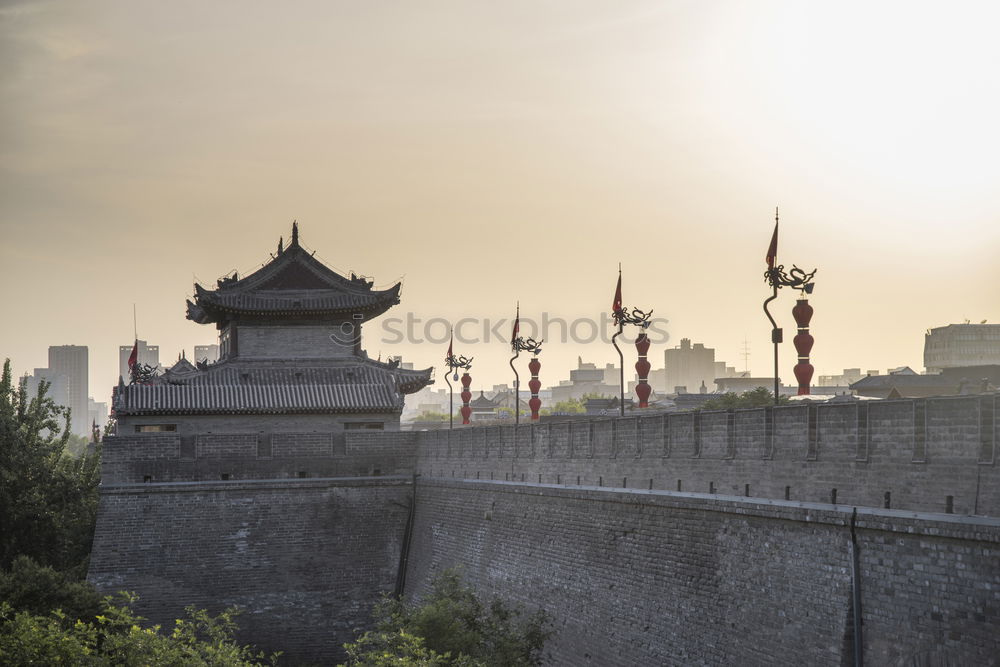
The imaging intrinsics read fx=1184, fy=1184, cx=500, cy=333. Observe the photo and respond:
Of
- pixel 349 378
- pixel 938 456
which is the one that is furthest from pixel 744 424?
pixel 349 378

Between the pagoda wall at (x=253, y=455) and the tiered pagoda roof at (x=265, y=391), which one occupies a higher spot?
the tiered pagoda roof at (x=265, y=391)

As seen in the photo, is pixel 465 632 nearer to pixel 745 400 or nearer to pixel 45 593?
pixel 45 593

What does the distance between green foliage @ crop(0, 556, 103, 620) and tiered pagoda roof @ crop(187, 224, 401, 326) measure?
1123 centimetres

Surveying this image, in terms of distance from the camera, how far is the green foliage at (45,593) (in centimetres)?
2573

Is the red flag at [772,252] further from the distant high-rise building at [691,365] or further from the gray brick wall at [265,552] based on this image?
the distant high-rise building at [691,365]

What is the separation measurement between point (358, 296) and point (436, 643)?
1798cm

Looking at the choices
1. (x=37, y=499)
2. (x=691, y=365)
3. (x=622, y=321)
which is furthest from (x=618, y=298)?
(x=691, y=365)

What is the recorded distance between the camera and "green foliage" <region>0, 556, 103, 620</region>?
2573 centimetres

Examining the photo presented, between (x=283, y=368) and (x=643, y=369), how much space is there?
15.2 meters

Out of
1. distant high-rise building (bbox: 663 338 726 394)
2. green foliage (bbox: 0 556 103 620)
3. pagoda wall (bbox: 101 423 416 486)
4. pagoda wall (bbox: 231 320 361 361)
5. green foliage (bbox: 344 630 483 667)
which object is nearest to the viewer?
green foliage (bbox: 344 630 483 667)

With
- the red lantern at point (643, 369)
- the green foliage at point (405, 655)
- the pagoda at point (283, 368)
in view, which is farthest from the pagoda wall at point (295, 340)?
the green foliage at point (405, 655)

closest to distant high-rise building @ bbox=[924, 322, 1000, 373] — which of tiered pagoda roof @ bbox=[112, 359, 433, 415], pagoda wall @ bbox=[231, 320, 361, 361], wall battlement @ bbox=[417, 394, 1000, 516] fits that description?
pagoda wall @ bbox=[231, 320, 361, 361]

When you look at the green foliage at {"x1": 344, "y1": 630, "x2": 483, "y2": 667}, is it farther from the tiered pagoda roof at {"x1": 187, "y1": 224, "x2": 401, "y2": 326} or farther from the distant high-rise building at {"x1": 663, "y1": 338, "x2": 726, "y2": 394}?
the distant high-rise building at {"x1": 663, "y1": 338, "x2": 726, "y2": 394}

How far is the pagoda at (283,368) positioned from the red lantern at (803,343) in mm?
18257
